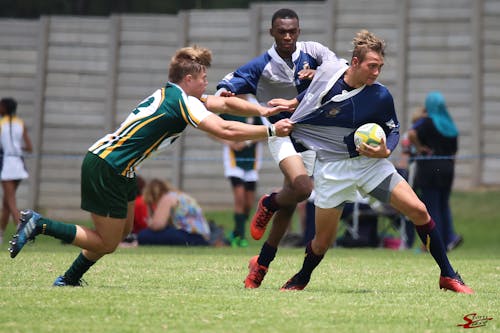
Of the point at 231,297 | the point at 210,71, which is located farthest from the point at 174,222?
the point at 231,297

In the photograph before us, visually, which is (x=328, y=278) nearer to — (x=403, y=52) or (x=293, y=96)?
(x=293, y=96)

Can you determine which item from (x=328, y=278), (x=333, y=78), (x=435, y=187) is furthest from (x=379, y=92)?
(x=435, y=187)

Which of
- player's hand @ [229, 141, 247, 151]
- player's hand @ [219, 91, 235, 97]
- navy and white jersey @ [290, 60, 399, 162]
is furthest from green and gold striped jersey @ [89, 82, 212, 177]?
player's hand @ [229, 141, 247, 151]

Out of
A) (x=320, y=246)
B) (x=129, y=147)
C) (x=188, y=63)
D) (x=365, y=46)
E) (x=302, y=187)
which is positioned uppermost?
(x=365, y=46)

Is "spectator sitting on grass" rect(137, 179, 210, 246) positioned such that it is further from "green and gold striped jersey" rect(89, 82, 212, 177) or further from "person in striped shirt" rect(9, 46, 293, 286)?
"green and gold striped jersey" rect(89, 82, 212, 177)

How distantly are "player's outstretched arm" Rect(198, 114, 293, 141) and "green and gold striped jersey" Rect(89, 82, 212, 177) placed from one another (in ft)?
0.27

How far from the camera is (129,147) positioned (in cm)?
866

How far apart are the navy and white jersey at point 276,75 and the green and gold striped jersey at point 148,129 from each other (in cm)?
129

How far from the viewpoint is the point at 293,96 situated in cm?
1002

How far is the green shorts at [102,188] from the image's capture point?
866cm

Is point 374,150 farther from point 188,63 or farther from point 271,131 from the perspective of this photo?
point 188,63

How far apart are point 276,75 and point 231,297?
237 centimetres

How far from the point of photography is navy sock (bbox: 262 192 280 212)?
977cm

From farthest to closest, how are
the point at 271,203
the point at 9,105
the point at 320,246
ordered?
the point at 9,105
the point at 271,203
the point at 320,246
